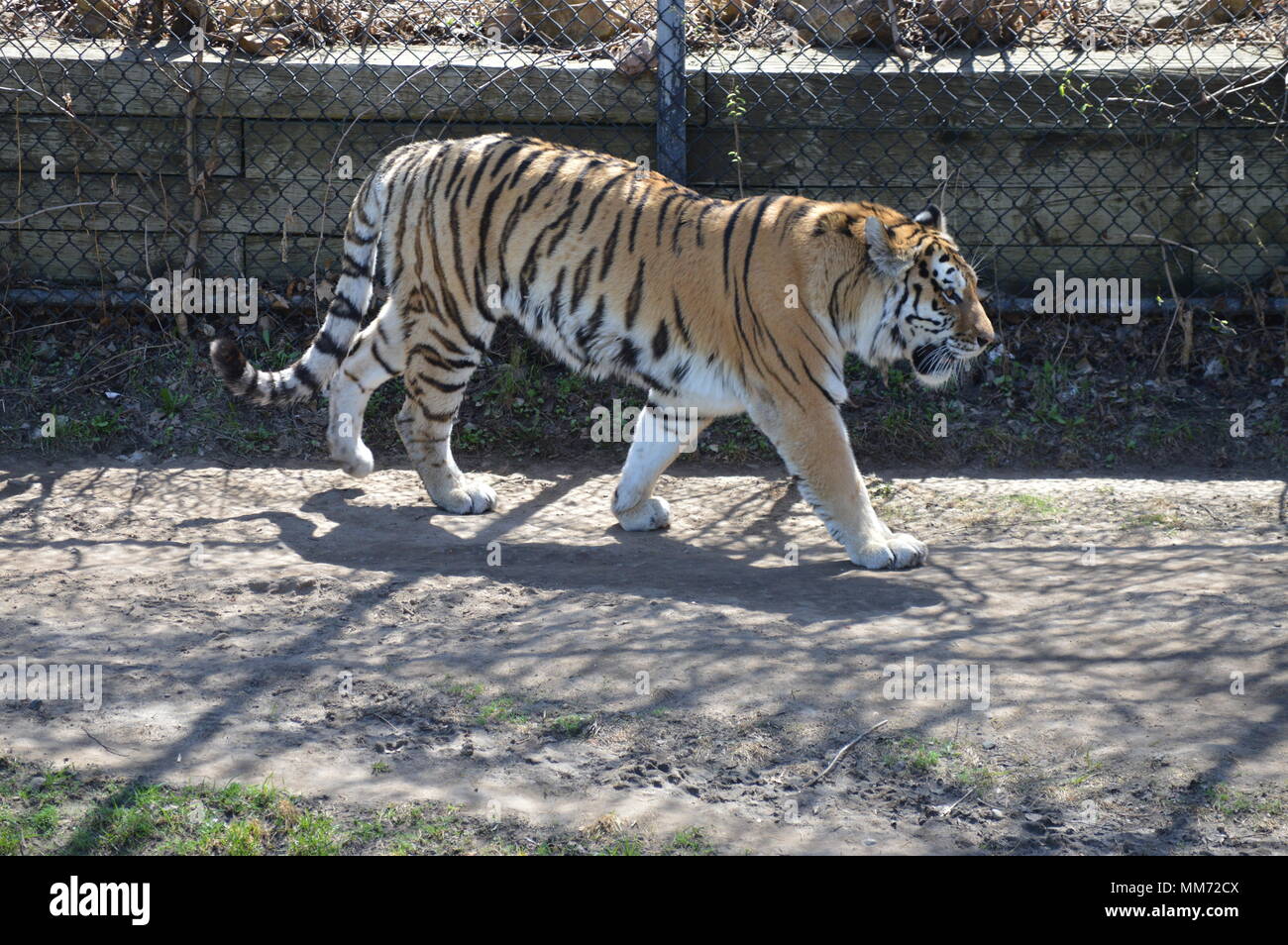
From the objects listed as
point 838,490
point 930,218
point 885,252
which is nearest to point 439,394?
point 838,490

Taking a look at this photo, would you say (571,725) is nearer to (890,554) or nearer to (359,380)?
(890,554)

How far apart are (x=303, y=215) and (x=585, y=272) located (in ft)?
7.63

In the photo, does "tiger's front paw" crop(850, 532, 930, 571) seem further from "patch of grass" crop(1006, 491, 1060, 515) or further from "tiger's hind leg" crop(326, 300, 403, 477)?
"tiger's hind leg" crop(326, 300, 403, 477)

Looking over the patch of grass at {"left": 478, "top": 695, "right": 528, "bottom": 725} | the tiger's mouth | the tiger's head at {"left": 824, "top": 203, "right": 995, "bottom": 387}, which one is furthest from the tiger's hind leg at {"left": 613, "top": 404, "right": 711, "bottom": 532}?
the patch of grass at {"left": 478, "top": 695, "right": 528, "bottom": 725}

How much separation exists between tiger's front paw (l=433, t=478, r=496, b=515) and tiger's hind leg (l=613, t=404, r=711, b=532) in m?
0.60

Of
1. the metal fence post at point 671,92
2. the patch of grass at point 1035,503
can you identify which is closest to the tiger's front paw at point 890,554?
the patch of grass at point 1035,503

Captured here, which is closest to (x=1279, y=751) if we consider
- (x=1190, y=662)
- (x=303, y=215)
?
(x=1190, y=662)

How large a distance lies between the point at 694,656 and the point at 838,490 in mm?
1198

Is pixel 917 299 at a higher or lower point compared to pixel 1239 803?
higher


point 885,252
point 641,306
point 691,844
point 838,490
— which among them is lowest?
point 691,844

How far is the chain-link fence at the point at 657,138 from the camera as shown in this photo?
23.0 feet

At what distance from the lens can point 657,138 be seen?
6.91 meters

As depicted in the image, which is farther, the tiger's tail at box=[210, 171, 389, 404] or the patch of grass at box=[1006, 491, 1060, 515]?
the tiger's tail at box=[210, 171, 389, 404]

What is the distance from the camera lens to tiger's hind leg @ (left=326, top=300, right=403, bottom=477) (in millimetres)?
6008
